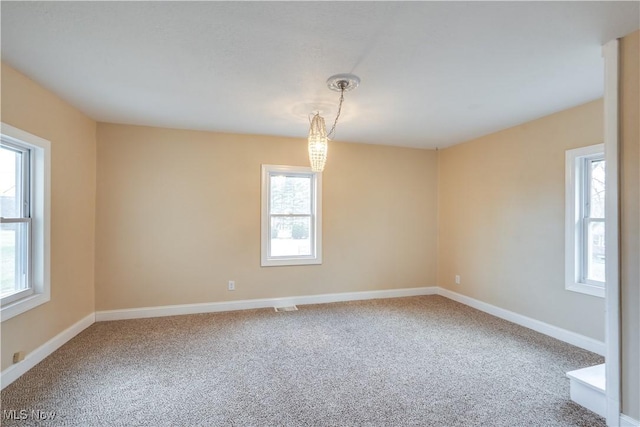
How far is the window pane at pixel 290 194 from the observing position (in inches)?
178

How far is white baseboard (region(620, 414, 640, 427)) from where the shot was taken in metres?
1.85

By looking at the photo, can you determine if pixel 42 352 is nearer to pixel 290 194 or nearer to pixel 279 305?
pixel 279 305

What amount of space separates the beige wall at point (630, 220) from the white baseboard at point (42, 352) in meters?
4.26

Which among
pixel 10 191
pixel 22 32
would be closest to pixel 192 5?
pixel 22 32

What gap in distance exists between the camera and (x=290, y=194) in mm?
4586

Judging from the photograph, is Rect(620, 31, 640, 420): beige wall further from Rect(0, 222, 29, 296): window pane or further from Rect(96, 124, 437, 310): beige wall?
Rect(0, 222, 29, 296): window pane

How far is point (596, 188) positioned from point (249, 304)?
4239 millimetres

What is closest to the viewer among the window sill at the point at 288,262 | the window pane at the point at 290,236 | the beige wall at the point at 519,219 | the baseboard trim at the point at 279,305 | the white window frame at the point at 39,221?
the baseboard trim at the point at 279,305

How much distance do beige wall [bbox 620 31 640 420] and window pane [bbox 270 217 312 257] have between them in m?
3.41

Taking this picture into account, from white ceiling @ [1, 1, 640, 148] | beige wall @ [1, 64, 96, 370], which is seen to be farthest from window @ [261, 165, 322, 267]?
beige wall @ [1, 64, 96, 370]

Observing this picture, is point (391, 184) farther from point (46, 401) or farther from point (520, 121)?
point (46, 401)

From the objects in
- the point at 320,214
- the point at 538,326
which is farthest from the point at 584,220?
the point at 320,214

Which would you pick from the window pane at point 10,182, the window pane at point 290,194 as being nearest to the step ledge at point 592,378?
the window pane at point 290,194

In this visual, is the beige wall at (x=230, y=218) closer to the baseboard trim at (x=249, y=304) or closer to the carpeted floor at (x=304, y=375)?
the baseboard trim at (x=249, y=304)
